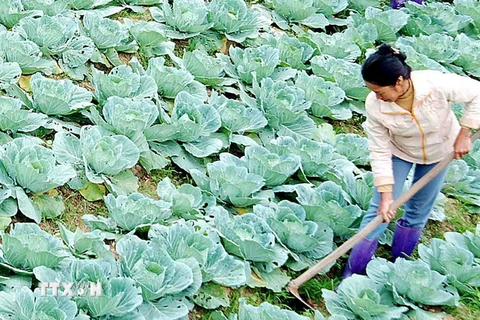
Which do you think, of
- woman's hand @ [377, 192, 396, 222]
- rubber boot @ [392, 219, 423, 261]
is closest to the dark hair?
woman's hand @ [377, 192, 396, 222]

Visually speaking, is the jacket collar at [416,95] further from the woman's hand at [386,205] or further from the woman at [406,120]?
the woman's hand at [386,205]

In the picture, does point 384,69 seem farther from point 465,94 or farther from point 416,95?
point 465,94

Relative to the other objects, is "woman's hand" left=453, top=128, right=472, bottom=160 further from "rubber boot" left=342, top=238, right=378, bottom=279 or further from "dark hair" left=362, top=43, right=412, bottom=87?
"rubber boot" left=342, top=238, right=378, bottom=279

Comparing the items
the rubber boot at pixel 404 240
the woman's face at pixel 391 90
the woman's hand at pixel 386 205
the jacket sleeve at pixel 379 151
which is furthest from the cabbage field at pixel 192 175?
the woman's face at pixel 391 90

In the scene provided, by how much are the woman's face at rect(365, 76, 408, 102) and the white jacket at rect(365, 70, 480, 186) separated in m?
0.09

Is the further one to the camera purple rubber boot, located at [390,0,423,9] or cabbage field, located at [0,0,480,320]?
purple rubber boot, located at [390,0,423,9]

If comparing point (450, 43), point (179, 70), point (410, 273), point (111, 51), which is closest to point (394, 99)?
point (410, 273)

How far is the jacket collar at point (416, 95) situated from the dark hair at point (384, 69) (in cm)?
15

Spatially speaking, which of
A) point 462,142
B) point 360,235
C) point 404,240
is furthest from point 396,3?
point 360,235

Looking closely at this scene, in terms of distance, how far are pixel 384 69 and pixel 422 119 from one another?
14.6 inches

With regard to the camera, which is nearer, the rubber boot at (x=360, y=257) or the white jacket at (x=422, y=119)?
the white jacket at (x=422, y=119)

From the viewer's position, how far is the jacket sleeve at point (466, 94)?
3156 mm

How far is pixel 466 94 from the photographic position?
10.4ft

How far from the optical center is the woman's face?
3.05 m
